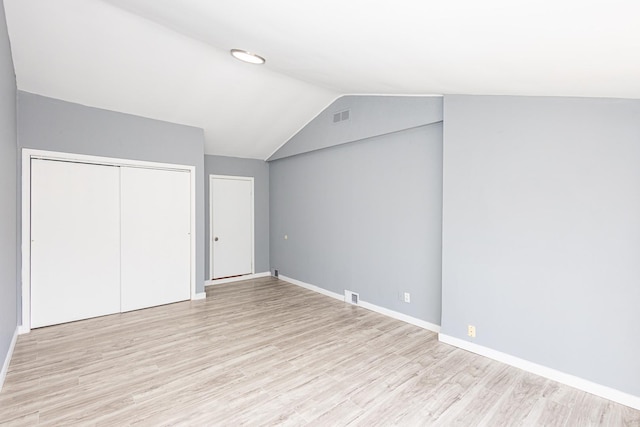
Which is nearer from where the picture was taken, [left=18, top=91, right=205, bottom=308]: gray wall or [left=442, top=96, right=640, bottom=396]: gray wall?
[left=442, top=96, right=640, bottom=396]: gray wall

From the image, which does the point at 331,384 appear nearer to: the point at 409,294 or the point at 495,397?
the point at 495,397

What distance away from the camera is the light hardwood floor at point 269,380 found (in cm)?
217

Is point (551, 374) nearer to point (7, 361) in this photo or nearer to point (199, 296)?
point (199, 296)

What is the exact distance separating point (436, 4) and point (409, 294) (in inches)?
129

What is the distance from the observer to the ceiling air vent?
455 cm

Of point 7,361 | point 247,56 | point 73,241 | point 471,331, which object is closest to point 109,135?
point 73,241

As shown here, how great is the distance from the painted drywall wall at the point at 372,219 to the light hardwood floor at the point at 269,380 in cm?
64

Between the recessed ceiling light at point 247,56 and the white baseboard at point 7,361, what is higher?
the recessed ceiling light at point 247,56

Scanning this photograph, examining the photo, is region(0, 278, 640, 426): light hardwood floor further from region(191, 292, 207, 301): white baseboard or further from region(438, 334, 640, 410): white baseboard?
region(191, 292, 207, 301): white baseboard

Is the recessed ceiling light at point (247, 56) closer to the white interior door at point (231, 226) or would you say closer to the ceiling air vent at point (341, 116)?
the ceiling air vent at point (341, 116)

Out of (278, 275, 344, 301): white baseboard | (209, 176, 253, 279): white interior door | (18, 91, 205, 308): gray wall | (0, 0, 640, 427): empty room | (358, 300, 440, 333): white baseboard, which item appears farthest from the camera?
(209, 176, 253, 279): white interior door

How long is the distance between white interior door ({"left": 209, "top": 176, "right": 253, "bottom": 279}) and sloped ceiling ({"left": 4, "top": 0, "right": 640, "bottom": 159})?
1.46m

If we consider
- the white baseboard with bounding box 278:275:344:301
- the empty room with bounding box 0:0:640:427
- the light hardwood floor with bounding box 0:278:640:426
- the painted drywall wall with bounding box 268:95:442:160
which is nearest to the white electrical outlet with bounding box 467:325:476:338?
the empty room with bounding box 0:0:640:427

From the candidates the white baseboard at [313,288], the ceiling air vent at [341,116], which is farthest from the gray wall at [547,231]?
the white baseboard at [313,288]
